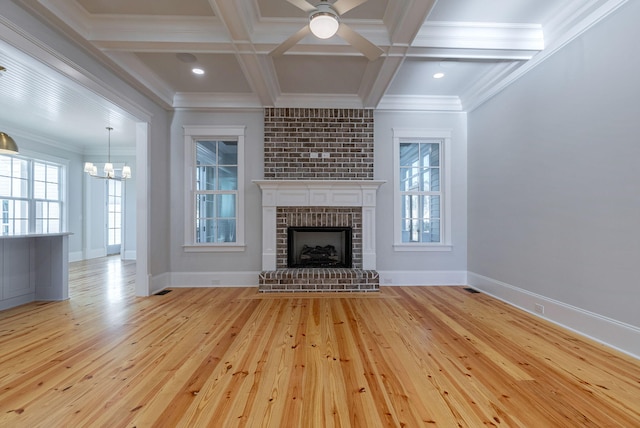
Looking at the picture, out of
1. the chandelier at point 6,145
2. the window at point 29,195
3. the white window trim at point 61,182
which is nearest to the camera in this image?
the chandelier at point 6,145

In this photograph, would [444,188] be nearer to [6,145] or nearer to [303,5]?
[303,5]

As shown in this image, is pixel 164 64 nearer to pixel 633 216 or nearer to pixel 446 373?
pixel 446 373

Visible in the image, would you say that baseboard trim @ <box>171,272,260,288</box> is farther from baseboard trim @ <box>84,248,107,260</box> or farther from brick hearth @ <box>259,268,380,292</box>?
baseboard trim @ <box>84,248,107,260</box>

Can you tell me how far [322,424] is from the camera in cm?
140

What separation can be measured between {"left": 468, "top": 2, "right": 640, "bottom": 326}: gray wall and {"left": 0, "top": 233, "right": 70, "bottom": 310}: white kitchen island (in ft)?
19.3

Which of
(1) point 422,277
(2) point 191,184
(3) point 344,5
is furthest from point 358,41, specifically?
(1) point 422,277

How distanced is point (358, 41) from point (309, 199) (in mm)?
2387

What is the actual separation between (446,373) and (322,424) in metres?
1.01

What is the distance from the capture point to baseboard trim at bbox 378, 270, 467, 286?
428 centimetres

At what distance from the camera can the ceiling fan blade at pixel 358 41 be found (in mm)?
2039

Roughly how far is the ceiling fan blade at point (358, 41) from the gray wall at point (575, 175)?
1990 millimetres

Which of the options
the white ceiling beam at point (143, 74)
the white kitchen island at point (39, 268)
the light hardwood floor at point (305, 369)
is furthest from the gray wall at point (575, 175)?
the white kitchen island at point (39, 268)

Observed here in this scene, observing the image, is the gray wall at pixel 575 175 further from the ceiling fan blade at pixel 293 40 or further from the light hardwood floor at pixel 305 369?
the ceiling fan blade at pixel 293 40

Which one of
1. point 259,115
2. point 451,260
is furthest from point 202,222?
point 451,260
